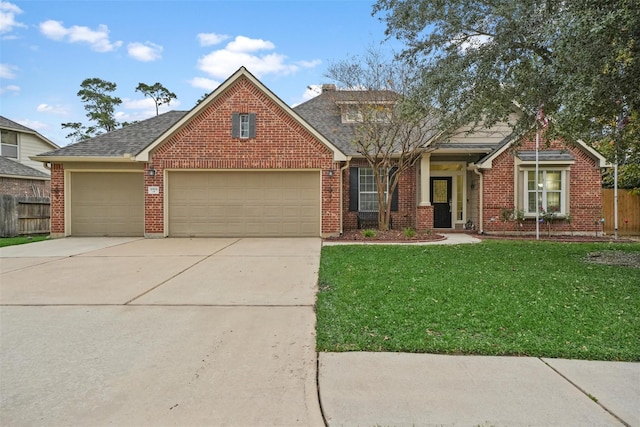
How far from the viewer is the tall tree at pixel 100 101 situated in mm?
34500

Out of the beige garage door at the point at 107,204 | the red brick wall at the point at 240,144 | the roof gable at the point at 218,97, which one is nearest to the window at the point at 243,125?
the red brick wall at the point at 240,144

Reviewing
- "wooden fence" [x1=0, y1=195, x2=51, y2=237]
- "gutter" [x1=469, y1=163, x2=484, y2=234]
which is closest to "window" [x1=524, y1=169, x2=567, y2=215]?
"gutter" [x1=469, y1=163, x2=484, y2=234]

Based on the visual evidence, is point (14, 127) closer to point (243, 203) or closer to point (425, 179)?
point (243, 203)

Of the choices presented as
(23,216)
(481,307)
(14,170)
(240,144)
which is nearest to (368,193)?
(240,144)

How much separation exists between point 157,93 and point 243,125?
90.6 ft

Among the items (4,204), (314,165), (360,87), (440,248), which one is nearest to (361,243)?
(440,248)

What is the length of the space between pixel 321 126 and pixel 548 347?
14.0 metres

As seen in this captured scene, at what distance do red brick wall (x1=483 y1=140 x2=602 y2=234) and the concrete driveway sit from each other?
908 cm

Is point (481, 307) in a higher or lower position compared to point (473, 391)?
higher

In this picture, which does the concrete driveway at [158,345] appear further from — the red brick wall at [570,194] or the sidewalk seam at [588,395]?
the red brick wall at [570,194]

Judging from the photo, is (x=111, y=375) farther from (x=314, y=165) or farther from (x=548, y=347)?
(x=314, y=165)

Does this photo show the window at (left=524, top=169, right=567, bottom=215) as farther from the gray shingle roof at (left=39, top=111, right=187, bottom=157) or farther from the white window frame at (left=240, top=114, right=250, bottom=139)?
the gray shingle roof at (left=39, top=111, right=187, bottom=157)

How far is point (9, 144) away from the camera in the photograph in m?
21.6

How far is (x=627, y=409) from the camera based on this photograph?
2.64m
